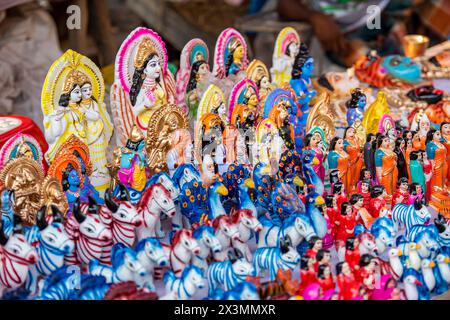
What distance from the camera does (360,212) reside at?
10.1ft

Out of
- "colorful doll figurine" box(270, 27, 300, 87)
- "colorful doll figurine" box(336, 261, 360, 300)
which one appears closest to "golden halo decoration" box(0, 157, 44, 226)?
"colorful doll figurine" box(336, 261, 360, 300)

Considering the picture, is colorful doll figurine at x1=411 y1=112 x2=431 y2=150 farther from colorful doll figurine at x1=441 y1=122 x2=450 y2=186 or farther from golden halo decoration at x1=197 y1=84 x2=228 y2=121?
golden halo decoration at x1=197 y1=84 x2=228 y2=121

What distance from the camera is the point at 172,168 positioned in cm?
318

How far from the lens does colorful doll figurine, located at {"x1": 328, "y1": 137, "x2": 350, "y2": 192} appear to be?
10.9 ft

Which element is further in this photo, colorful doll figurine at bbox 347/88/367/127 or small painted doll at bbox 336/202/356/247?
colorful doll figurine at bbox 347/88/367/127

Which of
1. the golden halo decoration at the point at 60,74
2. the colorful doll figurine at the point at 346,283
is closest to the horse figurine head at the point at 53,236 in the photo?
the golden halo decoration at the point at 60,74

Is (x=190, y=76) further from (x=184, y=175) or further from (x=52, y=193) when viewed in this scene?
(x=52, y=193)

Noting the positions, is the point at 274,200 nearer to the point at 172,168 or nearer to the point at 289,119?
the point at 172,168

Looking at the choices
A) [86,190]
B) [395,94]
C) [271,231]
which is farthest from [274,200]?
[395,94]

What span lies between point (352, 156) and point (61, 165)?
1022 mm

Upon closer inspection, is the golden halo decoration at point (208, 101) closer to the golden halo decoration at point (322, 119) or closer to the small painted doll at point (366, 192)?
the golden halo decoration at point (322, 119)

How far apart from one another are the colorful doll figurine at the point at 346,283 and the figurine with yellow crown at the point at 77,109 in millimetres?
974

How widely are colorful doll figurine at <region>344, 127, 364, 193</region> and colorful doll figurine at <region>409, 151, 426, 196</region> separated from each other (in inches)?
7.2

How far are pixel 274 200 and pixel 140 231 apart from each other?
17.1 inches
